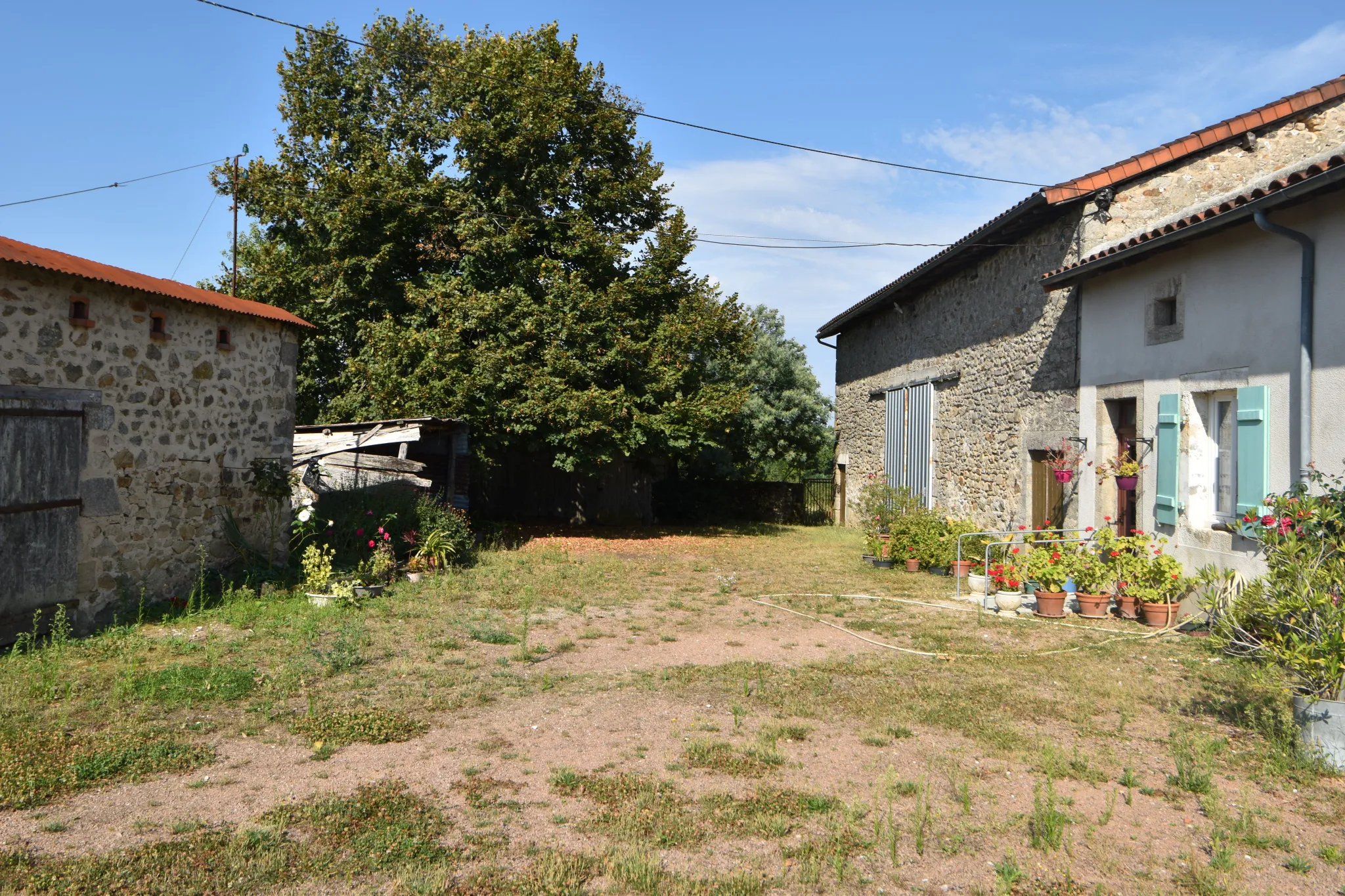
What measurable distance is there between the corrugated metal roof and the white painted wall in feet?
32.0

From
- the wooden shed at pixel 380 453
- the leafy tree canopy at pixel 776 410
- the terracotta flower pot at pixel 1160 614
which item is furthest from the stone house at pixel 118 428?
the leafy tree canopy at pixel 776 410

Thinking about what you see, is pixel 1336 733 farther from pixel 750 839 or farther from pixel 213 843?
pixel 213 843

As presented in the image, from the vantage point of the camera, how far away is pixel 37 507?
711 centimetres

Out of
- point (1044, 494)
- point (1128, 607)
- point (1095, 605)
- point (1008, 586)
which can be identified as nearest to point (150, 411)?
point (1008, 586)

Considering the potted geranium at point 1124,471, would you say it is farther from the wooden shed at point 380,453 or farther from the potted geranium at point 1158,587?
the wooden shed at point 380,453

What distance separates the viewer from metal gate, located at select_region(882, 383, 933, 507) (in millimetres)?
15977

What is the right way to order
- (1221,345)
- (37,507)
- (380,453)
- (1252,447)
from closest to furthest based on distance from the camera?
(37,507), (1252,447), (1221,345), (380,453)

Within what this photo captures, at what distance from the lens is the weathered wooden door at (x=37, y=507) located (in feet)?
22.4

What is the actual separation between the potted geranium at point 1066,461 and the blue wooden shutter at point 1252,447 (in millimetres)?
2638

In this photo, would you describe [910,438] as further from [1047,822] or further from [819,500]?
[1047,822]

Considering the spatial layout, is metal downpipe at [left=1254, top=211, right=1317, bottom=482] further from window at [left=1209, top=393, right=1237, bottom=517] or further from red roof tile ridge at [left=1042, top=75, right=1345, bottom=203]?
red roof tile ridge at [left=1042, top=75, right=1345, bottom=203]

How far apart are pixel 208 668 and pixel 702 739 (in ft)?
12.6

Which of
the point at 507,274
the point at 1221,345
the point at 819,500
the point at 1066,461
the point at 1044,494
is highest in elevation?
the point at 507,274

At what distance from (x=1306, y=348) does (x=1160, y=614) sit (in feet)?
9.52
